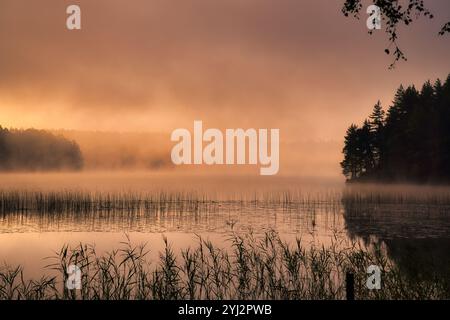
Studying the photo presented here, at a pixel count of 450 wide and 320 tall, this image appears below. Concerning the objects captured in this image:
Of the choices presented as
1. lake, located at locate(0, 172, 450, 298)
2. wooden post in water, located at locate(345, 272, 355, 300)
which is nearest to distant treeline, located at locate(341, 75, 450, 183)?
lake, located at locate(0, 172, 450, 298)

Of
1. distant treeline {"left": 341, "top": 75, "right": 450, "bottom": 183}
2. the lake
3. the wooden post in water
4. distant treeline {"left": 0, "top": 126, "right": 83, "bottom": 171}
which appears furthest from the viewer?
distant treeline {"left": 0, "top": 126, "right": 83, "bottom": 171}

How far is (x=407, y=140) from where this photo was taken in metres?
71.7

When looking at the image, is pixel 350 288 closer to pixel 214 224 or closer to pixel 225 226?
pixel 225 226

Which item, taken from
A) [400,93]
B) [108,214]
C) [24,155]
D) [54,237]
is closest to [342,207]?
[108,214]

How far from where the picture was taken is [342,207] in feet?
130

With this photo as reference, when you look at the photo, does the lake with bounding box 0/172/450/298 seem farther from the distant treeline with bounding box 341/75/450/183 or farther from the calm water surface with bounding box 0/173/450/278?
the distant treeline with bounding box 341/75/450/183

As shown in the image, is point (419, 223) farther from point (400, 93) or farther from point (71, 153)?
point (71, 153)

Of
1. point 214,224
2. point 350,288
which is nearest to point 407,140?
point 214,224

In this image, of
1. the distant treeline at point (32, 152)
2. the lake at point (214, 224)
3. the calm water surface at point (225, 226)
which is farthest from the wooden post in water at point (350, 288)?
Result: the distant treeline at point (32, 152)

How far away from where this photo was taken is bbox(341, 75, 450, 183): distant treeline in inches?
2547

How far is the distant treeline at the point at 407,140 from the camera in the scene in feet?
212

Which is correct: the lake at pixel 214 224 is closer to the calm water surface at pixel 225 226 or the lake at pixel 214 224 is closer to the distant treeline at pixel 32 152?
the calm water surface at pixel 225 226
